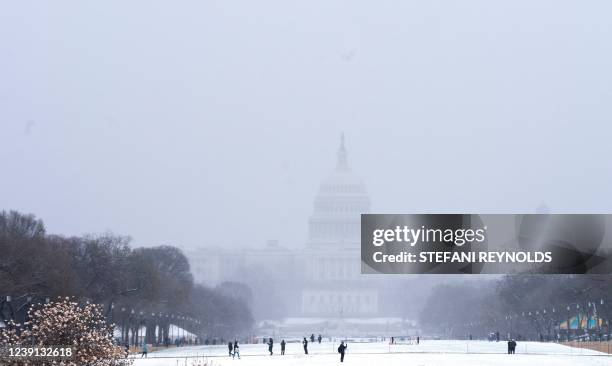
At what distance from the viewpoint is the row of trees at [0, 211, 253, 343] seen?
9838 centimetres

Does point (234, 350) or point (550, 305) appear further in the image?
point (550, 305)

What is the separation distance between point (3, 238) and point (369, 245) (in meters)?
48.9

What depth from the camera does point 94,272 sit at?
4646 inches

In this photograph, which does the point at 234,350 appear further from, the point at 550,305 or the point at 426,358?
the point at 550,305

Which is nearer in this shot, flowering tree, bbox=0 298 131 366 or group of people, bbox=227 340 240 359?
flowering tree, bbox=0 298 131 366

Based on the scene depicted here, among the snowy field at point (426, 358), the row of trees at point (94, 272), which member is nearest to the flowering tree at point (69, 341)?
the snowy field at point (426, 358)

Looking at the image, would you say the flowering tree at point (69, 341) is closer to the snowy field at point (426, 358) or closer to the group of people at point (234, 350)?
the snowy field at point (426, 358)

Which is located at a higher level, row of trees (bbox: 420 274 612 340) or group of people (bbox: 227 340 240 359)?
row of trees (bbox: 420 274 612 340)

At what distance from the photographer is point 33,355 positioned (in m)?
50.8

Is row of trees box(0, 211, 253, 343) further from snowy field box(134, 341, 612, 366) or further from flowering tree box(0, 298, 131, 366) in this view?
flowering tree box(0, 298, 131, 366)

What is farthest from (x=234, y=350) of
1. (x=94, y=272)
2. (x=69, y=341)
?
(x=69, y=341)

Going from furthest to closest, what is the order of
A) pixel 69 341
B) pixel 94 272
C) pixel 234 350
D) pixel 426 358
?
1. pixel 94 272
2. pixel 234 350
3. pixel 426 358
4. pixel 69 341

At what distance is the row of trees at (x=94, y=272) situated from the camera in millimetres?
98375

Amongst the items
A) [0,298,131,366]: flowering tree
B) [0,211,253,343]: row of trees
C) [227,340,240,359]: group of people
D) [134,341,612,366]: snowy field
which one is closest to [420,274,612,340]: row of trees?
[134,341,612,366]: snowy field
